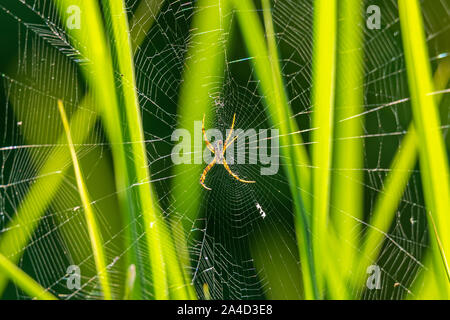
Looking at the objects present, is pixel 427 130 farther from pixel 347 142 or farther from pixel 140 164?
pixel 140 164

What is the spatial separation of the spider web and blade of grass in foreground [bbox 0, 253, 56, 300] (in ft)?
0.42

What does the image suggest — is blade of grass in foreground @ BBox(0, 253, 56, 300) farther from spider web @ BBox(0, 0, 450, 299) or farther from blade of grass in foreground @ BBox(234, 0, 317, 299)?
blade of grass in foreground @ BBox(234, 0, 317, 299)

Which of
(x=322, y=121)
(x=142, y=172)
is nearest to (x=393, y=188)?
(x=322, y=121)

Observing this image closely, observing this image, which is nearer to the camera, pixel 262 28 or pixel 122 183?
pixel 122 183

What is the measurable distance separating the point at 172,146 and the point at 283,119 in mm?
417

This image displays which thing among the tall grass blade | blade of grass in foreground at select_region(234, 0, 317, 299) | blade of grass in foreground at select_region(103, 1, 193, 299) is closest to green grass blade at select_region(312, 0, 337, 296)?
blade of grass in foreground at select_region(234, 0, 317, 299)

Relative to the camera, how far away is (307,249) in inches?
41.9

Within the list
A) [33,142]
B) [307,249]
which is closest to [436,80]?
[307,249]

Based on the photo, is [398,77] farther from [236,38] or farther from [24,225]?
[24,225]

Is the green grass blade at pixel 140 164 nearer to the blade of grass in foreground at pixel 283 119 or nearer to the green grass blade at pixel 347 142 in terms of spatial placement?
the blade of grass in foreground at pixel 283 119

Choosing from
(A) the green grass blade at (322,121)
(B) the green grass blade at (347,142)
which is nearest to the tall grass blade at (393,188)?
(B) the green grass blade at (347,142)

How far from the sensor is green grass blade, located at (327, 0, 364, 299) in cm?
109

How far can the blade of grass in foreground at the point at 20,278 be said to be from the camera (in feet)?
3.09

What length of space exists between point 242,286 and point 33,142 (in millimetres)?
822
